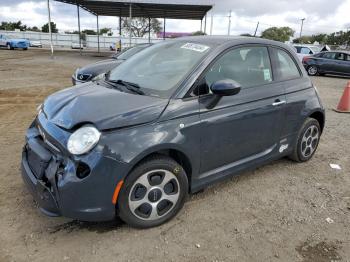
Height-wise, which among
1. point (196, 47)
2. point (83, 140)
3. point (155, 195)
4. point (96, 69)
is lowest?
point (155, 195)

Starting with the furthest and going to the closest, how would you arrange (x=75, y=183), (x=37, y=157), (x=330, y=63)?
(x=330, y=63)
(x=37, y=157)
(x=75, y=183)

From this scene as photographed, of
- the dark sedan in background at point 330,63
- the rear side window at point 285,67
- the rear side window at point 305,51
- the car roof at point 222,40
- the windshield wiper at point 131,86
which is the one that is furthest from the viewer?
the rear side window at point 305,51

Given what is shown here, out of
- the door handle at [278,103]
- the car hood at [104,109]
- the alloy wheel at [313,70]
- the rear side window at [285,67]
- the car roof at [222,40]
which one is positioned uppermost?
the car roof at [222,40]

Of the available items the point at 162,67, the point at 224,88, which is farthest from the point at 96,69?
the point at 224,88

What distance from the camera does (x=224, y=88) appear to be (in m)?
3.11

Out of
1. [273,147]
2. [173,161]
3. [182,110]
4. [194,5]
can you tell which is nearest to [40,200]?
[173,161]

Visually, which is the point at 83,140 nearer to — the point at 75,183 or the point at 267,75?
the point at 75,183

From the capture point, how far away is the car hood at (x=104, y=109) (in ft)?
8.93

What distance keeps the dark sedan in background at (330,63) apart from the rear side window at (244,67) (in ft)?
53.8

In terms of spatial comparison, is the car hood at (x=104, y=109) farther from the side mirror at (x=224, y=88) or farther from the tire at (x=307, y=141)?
the tire at (x=307, y=141)

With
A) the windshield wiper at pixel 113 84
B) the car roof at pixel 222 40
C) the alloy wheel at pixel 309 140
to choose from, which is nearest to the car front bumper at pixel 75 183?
the windshield wiper at pixel 113 84

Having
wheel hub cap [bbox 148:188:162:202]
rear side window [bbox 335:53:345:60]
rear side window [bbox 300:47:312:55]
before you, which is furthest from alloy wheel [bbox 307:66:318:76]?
wheel hub cap [bbox 148:188:162:202]

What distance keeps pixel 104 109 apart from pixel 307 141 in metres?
3.12

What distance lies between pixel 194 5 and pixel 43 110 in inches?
895
